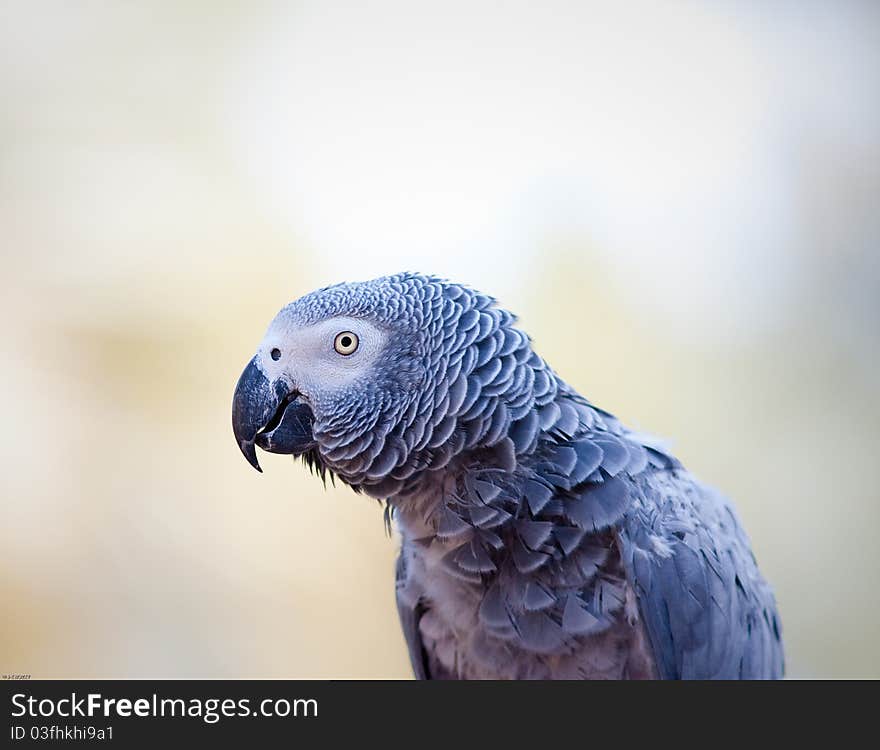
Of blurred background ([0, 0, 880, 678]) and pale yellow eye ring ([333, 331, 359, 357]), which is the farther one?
blurred background ([0, 0, 880, 678])

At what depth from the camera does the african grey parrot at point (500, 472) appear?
1.00 m

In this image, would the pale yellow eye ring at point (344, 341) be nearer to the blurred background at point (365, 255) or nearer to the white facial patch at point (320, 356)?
the white facial patch at point (320, 356)

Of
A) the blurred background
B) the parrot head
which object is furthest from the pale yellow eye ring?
the blurred background

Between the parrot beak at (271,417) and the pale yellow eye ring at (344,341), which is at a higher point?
the pale yellow eye ring at (344,341)

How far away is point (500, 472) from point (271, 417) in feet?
1.21

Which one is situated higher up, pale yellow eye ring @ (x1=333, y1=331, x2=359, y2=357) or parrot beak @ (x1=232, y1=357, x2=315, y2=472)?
pale yellow eye ring @ (x1=333, y1=331, x2=359, y2=357)

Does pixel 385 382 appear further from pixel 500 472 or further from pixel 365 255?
pixel 365 255

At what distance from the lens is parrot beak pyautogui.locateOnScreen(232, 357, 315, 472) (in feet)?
3.40

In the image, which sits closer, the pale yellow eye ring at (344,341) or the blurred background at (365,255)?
the pale yellow eye ring at (344,341)

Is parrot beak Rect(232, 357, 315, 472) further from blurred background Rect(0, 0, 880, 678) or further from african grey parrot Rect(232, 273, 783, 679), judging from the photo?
blurred background Rect(0, 0, 880, 678)

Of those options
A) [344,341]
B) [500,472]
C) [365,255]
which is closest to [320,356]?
[344,341]

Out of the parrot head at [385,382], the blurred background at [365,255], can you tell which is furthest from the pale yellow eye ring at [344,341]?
the blurred background at [365,255]

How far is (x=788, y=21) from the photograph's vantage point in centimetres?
162

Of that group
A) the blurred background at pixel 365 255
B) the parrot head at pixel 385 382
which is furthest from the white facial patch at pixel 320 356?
the blurred background at pixel 365 255
